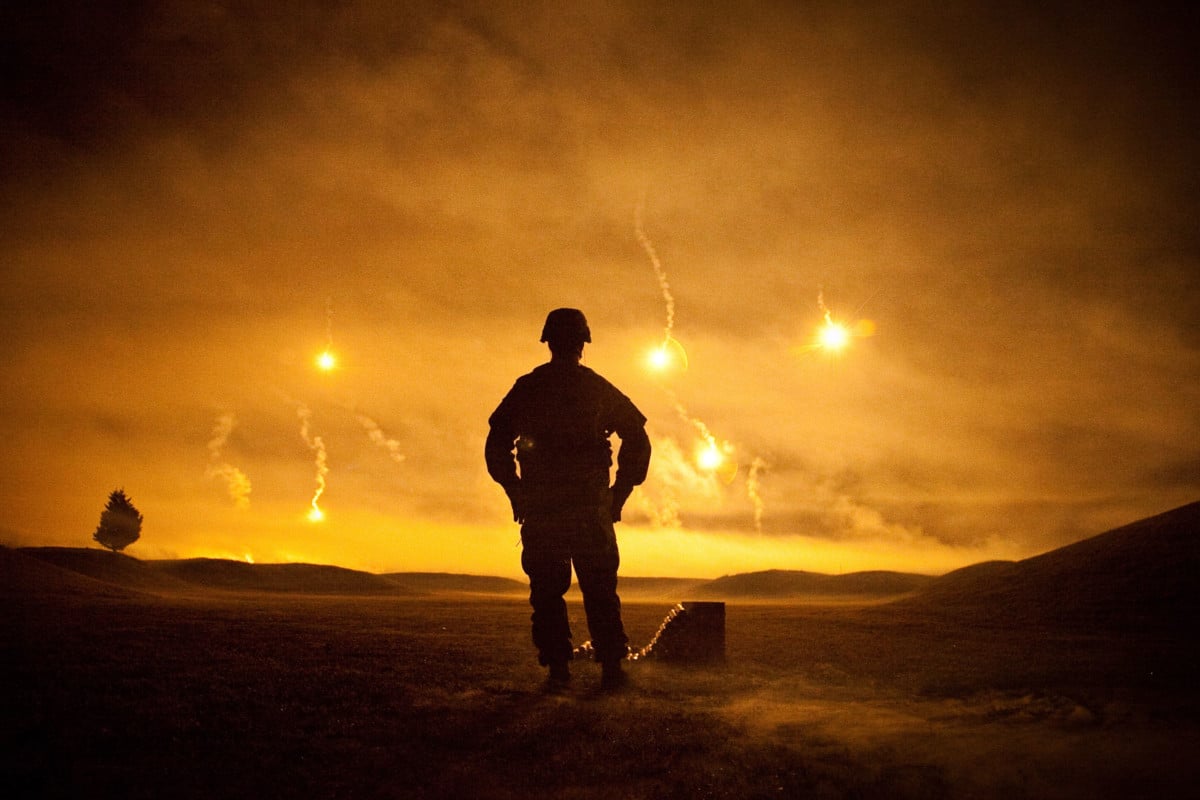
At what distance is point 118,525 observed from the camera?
6512cm

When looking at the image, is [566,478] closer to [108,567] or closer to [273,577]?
[108,567]

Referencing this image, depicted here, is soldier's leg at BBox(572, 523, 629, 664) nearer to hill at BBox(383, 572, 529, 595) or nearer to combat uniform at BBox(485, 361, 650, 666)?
combat uniform at BBox(485, 361, 650, 666)

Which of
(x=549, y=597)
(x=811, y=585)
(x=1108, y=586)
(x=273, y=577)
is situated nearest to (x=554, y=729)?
(x=549, y=597)

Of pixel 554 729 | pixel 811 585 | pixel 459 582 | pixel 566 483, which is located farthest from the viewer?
pixel 459 582

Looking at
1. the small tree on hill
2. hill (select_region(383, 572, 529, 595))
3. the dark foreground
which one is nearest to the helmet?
the dark foreground

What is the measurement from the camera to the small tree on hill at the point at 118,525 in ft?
212

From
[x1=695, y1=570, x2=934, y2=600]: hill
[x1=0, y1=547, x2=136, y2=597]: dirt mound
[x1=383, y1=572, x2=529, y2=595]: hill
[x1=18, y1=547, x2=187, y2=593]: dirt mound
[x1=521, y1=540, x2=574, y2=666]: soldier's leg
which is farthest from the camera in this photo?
[x1=383, y1=572, x2=529, y2=595]: hill

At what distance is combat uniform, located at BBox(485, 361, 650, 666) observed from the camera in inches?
311

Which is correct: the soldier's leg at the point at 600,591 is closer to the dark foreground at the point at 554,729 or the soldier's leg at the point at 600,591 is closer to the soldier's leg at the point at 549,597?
the soldier's leg at the point at 549,597

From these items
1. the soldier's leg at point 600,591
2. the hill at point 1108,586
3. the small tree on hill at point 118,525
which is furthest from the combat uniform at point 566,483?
the small tree on hill at point 118,525

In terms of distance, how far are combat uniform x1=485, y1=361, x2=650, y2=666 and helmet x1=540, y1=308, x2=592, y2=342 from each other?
348mm

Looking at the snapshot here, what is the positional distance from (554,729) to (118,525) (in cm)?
7769

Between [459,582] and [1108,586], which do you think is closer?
[1108,586]

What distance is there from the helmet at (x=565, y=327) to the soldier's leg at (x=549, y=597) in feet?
8.85
